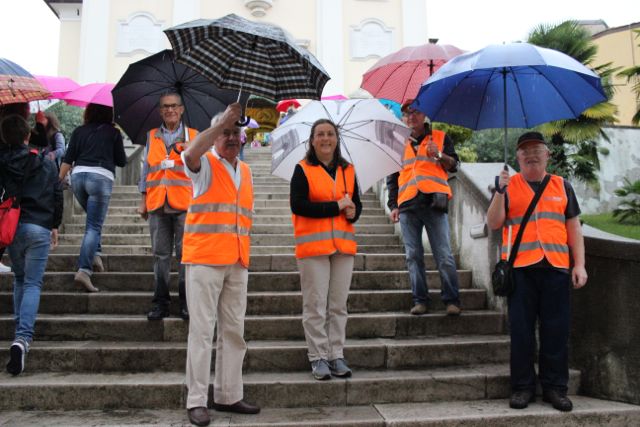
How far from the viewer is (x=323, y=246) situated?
4.20 m

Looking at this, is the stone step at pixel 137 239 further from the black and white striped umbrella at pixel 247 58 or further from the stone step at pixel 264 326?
the black and white striped umbrella at pixel 247 58

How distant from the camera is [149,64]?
15.7 feet

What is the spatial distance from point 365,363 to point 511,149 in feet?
38.5

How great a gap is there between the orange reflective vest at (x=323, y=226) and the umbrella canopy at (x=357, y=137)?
17.5 inches

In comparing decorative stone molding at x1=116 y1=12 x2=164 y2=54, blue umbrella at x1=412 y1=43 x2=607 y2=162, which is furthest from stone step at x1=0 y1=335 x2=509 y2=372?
decorative stone molding at x1=116 y1=12 x2=164 y2=54

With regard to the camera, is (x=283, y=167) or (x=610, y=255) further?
(x=283, y=167)

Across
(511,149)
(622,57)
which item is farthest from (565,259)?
(622,57)

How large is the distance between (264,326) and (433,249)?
1.69 meters

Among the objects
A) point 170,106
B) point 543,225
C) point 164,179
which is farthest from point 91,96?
point 543,225

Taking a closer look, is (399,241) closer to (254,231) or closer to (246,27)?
(254,231)

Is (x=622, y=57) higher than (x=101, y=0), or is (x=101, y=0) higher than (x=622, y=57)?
(x=101, y=0)

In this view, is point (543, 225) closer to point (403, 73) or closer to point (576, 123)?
point (403, 73)

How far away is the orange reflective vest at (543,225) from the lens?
4.04 meters

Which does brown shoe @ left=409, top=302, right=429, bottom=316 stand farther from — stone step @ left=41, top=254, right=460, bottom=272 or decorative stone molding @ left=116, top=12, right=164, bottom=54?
decorative stone molding @ left=116, top=12, right=164, bottom=54
